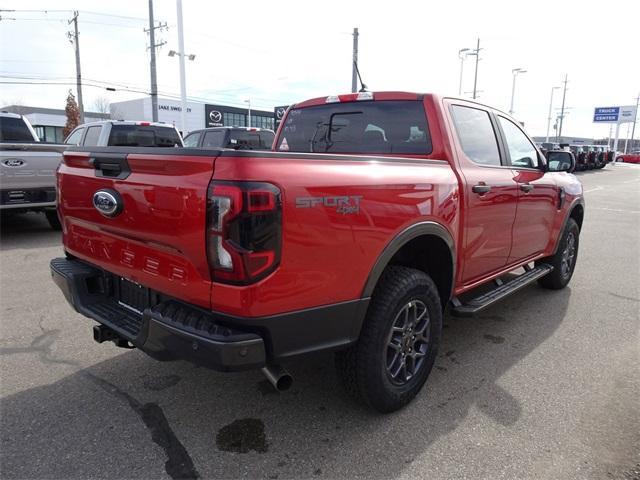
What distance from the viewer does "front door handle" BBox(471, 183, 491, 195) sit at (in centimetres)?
333

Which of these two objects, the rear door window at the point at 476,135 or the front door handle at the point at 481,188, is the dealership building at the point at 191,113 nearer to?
the rear door window at the point at 476,135

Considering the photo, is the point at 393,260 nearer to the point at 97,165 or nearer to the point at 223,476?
the point at 223,476

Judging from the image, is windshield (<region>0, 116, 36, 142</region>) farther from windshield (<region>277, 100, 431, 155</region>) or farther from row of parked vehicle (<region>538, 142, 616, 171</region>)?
row of parked vehicle (<region>538, 142, 616, 171</region>)

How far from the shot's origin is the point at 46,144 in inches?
311

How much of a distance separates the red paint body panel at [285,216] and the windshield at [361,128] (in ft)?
0.42

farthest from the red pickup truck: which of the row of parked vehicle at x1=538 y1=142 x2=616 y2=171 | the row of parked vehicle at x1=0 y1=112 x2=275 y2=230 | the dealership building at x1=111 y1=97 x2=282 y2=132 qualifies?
the dealership building at x1=111 y1=97 x2=282 y2=132

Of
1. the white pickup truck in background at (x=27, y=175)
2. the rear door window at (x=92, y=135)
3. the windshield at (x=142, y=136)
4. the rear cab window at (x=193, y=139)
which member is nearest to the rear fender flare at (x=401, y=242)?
the white pickup truck in background at (x=27, y=175)

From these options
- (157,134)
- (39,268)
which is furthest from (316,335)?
(157,134)

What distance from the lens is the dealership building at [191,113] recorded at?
57.3m

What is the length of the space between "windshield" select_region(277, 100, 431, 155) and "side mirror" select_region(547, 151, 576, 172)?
2028 millimetres

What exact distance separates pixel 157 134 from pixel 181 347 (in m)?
9.66

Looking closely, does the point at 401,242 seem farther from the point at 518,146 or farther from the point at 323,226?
the point at 518,146

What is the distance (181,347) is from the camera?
2.17m

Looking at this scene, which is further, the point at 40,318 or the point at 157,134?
the point at 157,134
